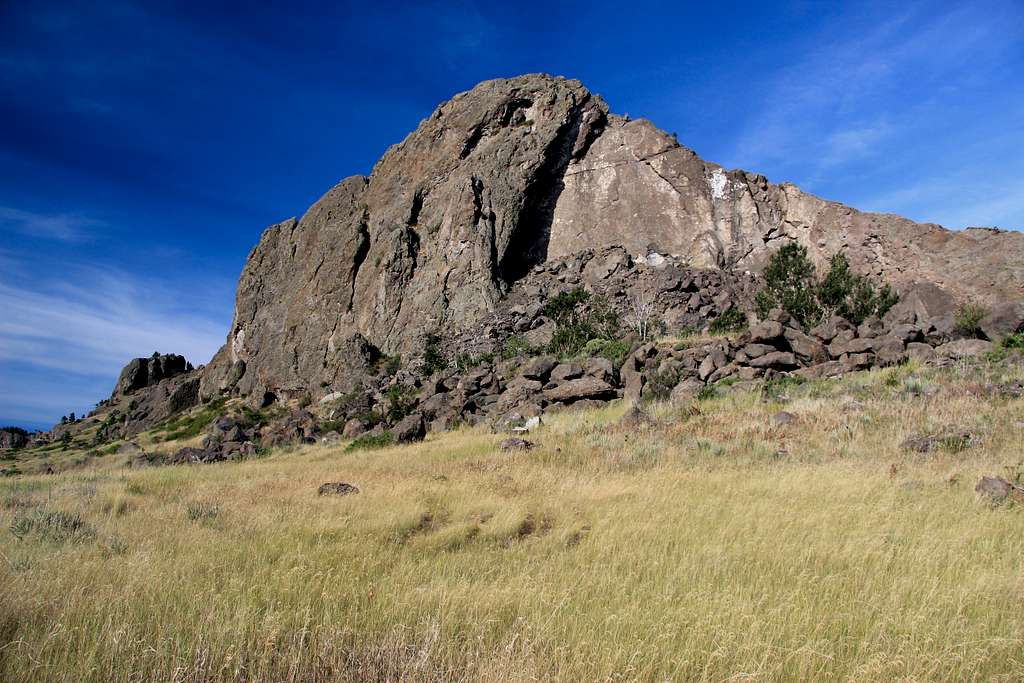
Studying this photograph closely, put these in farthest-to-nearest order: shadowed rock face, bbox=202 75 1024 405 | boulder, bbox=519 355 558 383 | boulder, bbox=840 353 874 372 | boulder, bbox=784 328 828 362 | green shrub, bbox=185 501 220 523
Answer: shadowed rock face, bbox=202 75 1024 405 < boulder, bbox=519 355 558 383 < boulder, bbox=784 328 828 362 < boulder, bbox=840 353 874 372 < green shrub, bbox=185 501 220 523

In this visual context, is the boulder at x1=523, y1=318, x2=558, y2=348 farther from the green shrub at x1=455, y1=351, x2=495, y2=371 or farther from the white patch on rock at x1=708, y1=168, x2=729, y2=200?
the white patch on rock at x1=708, y1=168, x2=729, y2=200

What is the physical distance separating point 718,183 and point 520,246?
59.5ft

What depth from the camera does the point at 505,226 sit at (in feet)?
143

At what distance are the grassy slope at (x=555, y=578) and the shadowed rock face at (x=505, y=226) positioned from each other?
3316cm

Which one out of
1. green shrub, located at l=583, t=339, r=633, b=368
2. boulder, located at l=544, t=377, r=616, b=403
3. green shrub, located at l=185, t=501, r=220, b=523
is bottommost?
green shrub, located at l=185, t=501, r=220, b=523

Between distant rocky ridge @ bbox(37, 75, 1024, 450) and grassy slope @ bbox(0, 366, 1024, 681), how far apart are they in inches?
861

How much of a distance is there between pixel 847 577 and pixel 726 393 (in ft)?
38.4

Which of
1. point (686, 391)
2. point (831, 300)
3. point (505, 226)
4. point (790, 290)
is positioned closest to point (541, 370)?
point (686, 391)

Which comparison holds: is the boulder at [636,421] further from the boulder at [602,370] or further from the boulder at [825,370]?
the boulder at [825,370]

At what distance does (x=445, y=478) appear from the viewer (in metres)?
9.86

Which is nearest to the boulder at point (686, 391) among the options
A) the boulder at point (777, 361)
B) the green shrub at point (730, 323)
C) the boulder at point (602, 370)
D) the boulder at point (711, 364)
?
the boulder at point (711, 364)

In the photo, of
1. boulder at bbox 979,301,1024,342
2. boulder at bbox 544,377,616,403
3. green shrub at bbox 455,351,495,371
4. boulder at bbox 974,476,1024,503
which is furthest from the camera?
green shrub at bbox 455,351,495,371

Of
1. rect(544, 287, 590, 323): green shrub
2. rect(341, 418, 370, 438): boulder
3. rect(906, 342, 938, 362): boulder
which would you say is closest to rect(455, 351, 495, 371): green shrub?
rect(544, 287, 590, 323): green shrub

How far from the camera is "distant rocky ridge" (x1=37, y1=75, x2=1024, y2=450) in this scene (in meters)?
36.4
